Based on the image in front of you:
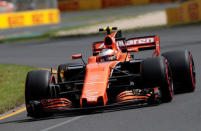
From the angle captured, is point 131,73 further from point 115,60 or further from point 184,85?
point 184,85

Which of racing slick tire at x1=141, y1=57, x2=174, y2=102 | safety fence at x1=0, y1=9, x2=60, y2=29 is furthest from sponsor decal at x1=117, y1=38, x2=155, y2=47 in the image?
safety fence at x1=0, y1=9, x2=60, y2=29

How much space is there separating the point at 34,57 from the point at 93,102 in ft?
42.4

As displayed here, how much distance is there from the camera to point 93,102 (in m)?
8.63

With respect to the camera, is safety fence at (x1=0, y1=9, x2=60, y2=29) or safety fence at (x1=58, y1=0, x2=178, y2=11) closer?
safety fence at (x1=0, y1=9, x2=60, y2=29)

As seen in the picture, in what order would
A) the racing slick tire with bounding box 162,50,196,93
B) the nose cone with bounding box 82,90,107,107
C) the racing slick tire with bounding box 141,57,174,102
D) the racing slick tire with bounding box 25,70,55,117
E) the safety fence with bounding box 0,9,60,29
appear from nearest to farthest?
the nose cone with bounding box 82,90,107,107 < the racing slick tire with bounding box 141,57,174,102 < the racing slick tire with bounding box 25,70,55,117 < the racing slick tire with bounding box 162,50,196,93 < the safety fence with bounding box 0,9,60,29

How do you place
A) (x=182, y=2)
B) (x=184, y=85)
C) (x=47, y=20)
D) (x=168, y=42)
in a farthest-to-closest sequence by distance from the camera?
1. (x=47, y=20)
2. (x=182, y=2)
3. (x=168, y=42)
4. (x=184, y=85)

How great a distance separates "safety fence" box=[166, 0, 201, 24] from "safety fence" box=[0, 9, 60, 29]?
16.1 meters

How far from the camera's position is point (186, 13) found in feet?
98.3

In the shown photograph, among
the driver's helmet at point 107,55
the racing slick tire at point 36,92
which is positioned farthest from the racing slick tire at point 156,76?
the racing slick tire at point 36,92

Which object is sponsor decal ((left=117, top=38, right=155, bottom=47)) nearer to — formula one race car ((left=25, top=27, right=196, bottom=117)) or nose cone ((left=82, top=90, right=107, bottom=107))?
formula one race car ((left=25, top=27, right=196, bottom=117))

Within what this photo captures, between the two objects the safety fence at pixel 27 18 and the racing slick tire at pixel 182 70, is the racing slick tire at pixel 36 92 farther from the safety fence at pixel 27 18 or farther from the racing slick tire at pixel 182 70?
the safety fence at pixel 27 18

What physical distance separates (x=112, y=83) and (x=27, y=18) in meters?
36.4

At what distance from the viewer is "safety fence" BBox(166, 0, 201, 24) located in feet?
94.9

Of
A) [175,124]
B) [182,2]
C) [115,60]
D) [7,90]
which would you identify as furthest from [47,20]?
[175,124]
